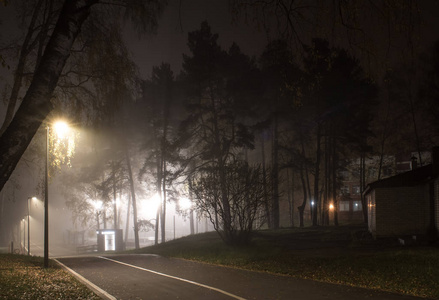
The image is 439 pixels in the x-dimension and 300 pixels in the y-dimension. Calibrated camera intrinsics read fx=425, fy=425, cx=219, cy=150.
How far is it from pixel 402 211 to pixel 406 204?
0.45 metres

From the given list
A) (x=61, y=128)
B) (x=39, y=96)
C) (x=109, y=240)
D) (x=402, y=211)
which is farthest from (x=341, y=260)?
(x=109, y=240)

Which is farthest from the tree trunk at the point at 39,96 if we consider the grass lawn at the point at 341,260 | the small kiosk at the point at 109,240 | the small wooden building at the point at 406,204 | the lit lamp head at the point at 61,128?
the small kiosk at the point at 109,240

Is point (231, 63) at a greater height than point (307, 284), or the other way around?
point (231, 63)

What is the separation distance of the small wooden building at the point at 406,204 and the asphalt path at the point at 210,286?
10.7 meters

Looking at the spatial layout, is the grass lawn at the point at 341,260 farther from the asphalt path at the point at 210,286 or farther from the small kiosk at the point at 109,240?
the small kiosk at the point at 109,240

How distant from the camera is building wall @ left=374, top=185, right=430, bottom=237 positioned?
2312 cm

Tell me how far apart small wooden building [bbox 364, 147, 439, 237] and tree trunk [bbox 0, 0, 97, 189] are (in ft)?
67.4

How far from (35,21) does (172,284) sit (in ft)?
33.4

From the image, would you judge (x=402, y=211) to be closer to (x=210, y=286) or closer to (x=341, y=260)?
(x=341, y=260)

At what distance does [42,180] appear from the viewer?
22203 mm

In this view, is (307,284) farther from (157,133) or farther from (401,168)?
(401,168)

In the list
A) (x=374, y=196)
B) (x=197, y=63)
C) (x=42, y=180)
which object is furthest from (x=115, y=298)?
(x=197, y=63)

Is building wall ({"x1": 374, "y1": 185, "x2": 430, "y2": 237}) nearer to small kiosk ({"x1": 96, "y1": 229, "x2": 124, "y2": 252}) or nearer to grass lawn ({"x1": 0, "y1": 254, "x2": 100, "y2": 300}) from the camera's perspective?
grass lawn ({"x1": 0, "y1": 254, "x2": 100, "y2": 300})

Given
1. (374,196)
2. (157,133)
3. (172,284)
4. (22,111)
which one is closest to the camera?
(22,111)
